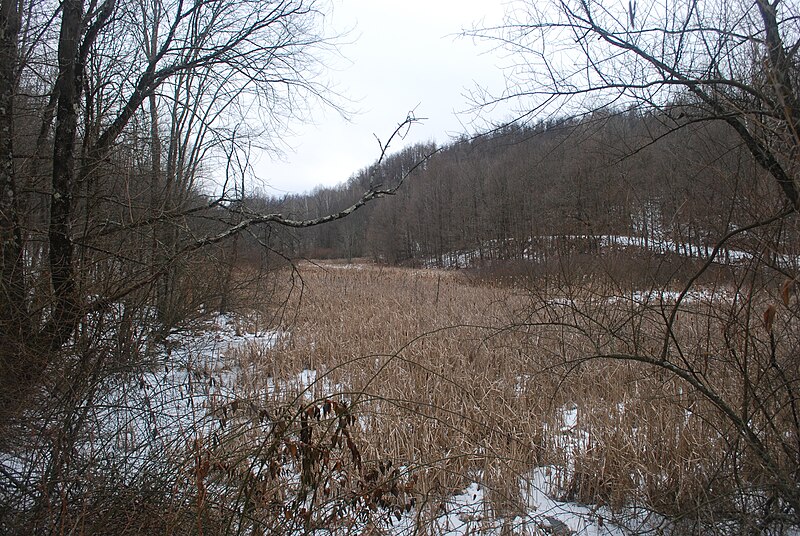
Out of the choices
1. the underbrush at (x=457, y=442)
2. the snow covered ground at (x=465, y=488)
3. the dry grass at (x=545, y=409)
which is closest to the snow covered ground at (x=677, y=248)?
the underbrush at (x=457, y=442)

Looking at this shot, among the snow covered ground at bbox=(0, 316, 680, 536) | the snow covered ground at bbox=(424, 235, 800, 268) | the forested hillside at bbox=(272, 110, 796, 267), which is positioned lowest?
the snow covered ground at bbox=(0, 316, 680, 536)

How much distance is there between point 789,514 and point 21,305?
16.9 ft

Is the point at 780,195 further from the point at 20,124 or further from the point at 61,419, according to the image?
the point at 20,124

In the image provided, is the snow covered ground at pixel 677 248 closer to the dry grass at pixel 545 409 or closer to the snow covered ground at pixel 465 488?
the dry grass at pixel 545 409

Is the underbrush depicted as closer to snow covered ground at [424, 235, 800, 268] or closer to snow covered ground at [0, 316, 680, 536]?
snow covered ground at [0, 316, 680, 536]

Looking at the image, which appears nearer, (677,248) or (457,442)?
(457,442)

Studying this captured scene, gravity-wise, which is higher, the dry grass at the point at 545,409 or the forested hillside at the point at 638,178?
the forested hillside at the point at 638,178

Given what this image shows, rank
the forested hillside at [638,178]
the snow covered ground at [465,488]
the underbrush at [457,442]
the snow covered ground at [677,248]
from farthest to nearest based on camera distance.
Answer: the forested hillside at [638,178] → the snow covered ground at [677,248] → the snow covered ground at [465,488] → the underbrush at [457,442]

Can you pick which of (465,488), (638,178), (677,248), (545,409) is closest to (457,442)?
(465,488)

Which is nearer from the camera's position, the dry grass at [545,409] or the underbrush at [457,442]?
the underbrush at [457,442]

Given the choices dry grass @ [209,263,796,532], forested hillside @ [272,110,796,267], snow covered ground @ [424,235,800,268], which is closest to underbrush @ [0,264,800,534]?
dry grass @ [209,263,796,532]

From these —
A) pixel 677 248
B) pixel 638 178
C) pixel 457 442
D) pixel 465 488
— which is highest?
pixel 638 178

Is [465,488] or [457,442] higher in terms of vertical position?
[457,442]

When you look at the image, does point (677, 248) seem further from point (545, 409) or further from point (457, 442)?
point (457, 442)
